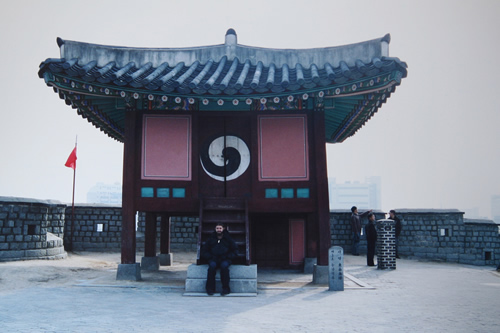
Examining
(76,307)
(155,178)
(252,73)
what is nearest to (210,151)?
(155,178)

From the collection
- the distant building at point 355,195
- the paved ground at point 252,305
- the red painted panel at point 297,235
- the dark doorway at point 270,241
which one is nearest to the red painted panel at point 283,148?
the paved ground at point 252,305

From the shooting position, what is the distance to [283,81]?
11078 mm

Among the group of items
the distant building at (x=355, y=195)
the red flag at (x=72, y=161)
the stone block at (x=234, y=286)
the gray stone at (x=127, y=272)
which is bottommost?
the stone block at (x=234, y=286)

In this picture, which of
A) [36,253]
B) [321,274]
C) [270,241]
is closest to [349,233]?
[270,241]

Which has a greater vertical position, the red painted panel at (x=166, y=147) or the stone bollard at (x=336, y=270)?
the red painted panel at (x=166, y=147)

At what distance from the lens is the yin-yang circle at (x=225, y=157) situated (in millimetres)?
12266

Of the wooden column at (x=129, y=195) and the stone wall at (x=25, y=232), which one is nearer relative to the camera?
the wooden column at (x=129, y=195)

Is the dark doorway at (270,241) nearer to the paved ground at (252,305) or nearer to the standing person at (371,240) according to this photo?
the paved ground at (252,305)

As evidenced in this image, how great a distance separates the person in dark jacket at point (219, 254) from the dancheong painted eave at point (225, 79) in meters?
3.15

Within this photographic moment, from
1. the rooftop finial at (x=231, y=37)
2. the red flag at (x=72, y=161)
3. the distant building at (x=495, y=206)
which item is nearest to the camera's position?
the rooftop finial at (x=231, y=37)

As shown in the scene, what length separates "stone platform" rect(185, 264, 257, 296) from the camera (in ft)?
33.3

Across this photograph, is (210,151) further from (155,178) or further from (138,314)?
(138,314)

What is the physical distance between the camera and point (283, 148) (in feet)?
39.9

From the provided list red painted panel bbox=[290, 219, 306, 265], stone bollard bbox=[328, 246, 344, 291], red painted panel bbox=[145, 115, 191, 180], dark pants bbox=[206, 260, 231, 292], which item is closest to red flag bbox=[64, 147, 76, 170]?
red painted panel bbox=[145, 115, 191, 180]
